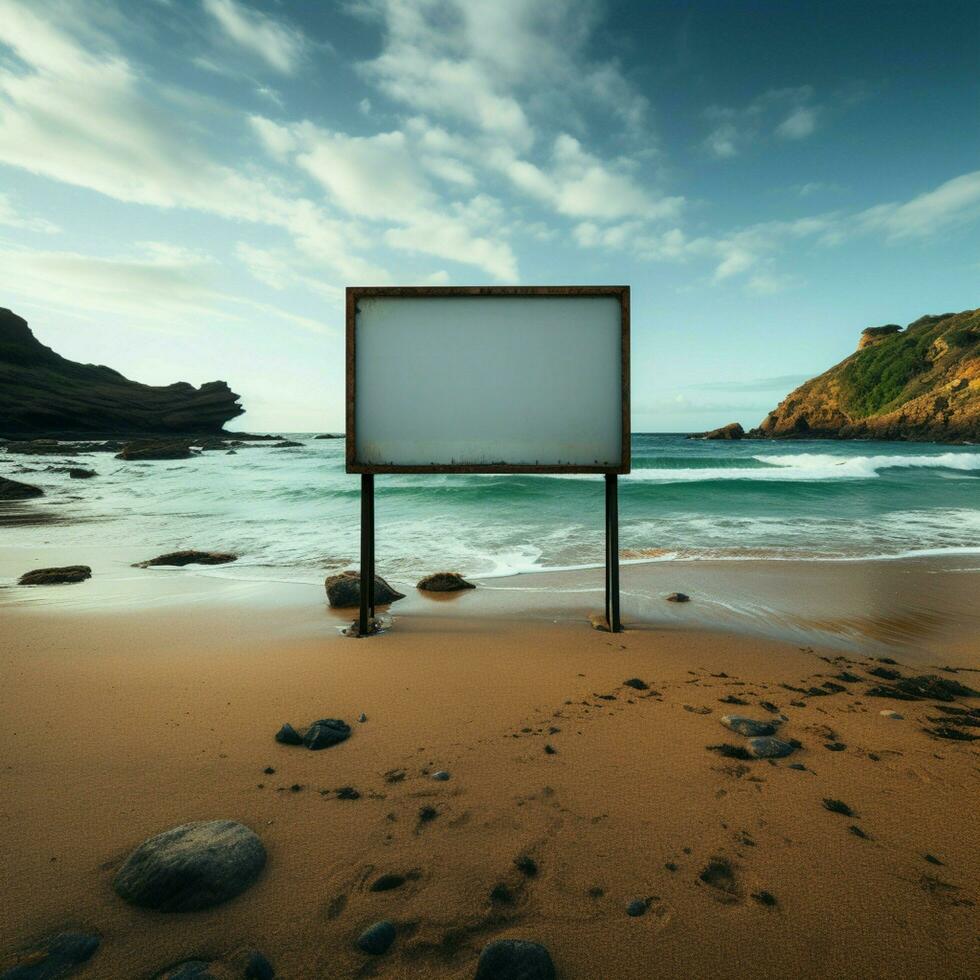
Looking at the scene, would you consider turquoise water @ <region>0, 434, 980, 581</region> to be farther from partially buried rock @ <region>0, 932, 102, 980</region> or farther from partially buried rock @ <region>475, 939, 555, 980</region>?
partially buried rock @ <region>475, 939, 555, 980</region>

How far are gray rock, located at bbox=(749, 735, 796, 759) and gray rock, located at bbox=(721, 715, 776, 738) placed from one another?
14 cm

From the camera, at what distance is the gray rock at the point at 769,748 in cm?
303

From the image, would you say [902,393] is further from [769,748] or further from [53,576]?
[53,576]

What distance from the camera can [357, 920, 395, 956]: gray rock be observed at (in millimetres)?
1865

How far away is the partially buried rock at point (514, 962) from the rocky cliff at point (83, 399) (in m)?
77.5

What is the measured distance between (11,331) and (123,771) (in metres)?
107

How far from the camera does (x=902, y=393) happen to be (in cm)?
7406

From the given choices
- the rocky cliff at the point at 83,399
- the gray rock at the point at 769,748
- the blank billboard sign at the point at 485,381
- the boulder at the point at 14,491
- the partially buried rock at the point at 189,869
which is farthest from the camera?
the rocky cliff at the point at 83,399

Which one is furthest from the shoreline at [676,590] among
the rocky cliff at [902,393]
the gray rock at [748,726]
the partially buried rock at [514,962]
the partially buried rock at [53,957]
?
the rocky cliff at [902,393]

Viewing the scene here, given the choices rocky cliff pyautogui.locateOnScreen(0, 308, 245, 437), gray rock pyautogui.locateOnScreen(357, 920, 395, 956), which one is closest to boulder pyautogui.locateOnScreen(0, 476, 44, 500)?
gray rock pyautogui.locateOnScreen(357, 920, 395, 956)

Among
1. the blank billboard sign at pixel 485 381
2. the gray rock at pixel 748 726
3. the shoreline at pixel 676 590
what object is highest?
the blank billboard sign at pixel 485 381

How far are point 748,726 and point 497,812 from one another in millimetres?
1747

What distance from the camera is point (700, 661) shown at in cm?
468

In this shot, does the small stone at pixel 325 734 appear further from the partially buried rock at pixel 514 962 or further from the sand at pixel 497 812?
the partially buried rock at pixel 514 962
